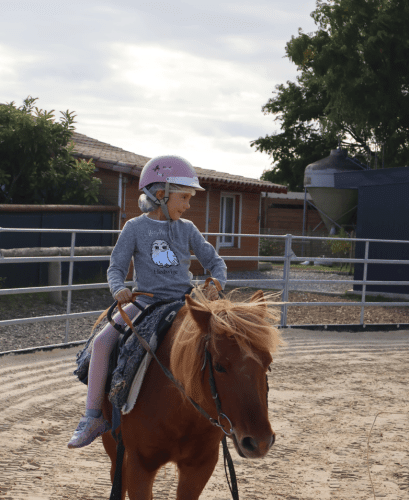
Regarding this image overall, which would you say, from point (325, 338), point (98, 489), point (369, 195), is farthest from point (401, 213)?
point (98, 489)

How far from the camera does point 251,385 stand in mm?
1929

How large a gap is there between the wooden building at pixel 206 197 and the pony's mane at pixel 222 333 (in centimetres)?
1242

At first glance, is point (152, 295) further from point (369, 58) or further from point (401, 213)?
point (369, 58)

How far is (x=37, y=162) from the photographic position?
1308 centimetres

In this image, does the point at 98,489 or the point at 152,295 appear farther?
the point at 98,489

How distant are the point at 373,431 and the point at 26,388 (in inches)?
128

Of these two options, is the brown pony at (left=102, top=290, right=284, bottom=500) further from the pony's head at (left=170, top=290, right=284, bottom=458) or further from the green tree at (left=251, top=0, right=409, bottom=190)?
the green tree at (left=251, top=0, right=409, bottom=190)

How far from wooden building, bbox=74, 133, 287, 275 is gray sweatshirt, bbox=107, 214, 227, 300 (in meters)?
11.7

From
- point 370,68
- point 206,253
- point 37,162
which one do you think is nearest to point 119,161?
point 37,162

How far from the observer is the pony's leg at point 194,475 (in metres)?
2.45

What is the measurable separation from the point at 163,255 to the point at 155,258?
4 cm

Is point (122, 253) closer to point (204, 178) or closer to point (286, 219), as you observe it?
point (204, 178)

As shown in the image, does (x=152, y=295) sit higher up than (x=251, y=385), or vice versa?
(x=152, y=295)

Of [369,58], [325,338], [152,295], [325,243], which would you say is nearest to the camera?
[152,295]
